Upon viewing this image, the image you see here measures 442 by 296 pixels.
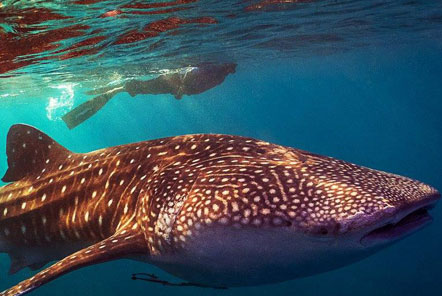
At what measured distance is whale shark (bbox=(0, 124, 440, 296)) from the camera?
2865mm

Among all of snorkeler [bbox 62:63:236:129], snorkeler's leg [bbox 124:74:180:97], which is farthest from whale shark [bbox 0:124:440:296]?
snorkeler's leg [bbox 124:74:180:97]

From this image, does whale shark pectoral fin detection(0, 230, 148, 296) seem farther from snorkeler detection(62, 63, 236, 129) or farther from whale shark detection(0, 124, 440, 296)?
snorkeler detection(62, 63, 236, 129)

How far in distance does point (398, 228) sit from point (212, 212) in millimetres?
1545

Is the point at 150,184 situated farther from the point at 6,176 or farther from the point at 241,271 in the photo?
the point at 6,176

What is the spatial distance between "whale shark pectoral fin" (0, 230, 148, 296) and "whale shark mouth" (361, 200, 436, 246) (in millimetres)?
2251

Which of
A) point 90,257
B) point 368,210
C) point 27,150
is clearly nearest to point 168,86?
point 27,150

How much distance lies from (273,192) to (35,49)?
1317 cm

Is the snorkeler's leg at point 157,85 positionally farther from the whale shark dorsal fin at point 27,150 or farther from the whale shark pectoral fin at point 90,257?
the whale shark pectoral fin at point 90,257

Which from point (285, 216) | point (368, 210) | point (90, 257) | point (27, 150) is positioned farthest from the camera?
point (27, 150)

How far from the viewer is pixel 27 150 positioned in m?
6.15

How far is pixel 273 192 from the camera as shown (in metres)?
3.34

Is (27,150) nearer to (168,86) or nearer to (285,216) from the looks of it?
(285,216)

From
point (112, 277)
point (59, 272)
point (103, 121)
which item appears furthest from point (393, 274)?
point (103, 121)

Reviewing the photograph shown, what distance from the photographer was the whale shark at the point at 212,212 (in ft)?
9.40
